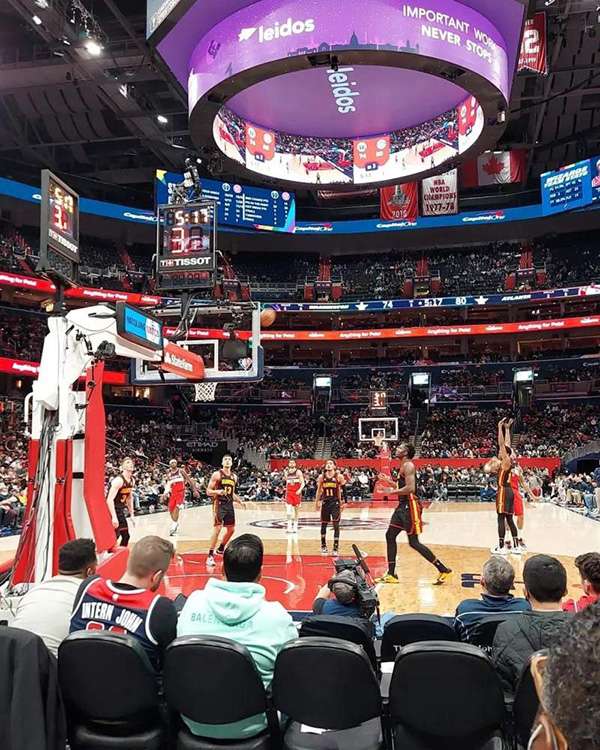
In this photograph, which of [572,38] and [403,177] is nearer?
[403,177]

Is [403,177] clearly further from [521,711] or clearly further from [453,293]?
[453,293]

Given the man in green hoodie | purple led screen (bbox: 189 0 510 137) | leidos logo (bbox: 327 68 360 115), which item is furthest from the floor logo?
the man in green hoodie

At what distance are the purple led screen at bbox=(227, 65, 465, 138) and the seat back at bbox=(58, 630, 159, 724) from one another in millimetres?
7517

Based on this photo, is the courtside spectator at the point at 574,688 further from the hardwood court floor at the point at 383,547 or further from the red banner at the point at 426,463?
the red banner at the point at 426,463

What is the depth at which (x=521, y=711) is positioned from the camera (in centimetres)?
258

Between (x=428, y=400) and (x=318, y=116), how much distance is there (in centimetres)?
3187

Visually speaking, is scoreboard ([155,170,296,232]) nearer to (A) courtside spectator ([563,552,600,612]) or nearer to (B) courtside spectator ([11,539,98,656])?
(B) courtside spectator ([11,539,98,656])

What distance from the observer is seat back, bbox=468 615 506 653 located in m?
3.29

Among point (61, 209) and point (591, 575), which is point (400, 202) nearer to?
point (61, 209)

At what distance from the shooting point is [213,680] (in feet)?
9.08

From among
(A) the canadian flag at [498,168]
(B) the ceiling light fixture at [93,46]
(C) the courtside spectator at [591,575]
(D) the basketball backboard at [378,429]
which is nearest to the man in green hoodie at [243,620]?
(C) the courtside spectator at [591,575]

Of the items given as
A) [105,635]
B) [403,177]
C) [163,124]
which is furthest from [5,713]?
[163,124]

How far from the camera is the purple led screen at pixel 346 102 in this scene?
8.52 m

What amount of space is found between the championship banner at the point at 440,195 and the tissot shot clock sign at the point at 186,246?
75.1 ft
